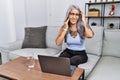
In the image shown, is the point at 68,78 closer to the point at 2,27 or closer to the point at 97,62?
the point at 97,62

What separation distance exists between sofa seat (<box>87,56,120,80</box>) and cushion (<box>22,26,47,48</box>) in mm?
1211

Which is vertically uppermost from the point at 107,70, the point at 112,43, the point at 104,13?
the point at 104,13

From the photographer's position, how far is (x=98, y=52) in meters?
2.24

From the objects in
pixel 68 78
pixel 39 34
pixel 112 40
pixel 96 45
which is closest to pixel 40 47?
pixel 39 34

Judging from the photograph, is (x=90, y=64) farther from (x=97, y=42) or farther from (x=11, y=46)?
(x=11, y=46)

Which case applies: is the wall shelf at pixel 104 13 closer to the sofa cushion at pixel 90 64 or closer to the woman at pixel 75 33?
the sofa cushion at pixel 90 64

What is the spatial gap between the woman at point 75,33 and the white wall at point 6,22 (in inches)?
97.0

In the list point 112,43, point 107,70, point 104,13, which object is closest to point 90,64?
point 107,70

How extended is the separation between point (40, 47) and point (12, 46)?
0.50 meters

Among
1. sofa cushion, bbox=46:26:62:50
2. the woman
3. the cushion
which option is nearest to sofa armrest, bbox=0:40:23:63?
the cushion

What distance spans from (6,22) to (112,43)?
2867 millimetres

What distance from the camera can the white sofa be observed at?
1.65 metres

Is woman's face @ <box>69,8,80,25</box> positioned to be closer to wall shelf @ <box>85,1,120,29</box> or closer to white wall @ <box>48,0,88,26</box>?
wall shelf @ <box>85,1,120,29</box>

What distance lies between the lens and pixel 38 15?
14.7 feet
